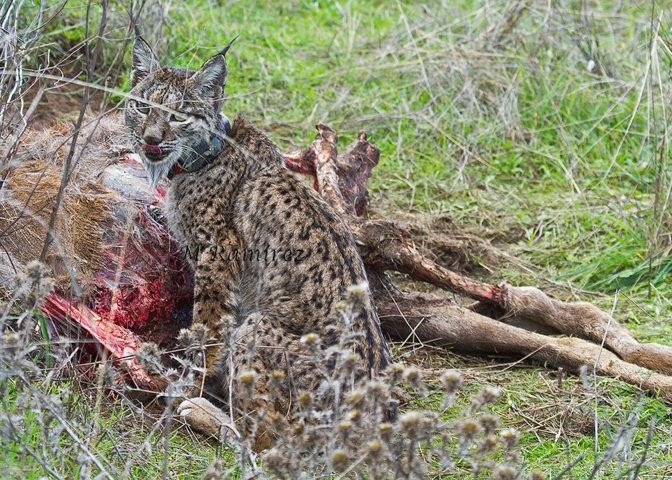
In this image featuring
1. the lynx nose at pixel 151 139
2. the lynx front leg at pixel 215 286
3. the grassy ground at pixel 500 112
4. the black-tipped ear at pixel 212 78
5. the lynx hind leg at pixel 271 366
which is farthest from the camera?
the grassy ground at pixel 500 112

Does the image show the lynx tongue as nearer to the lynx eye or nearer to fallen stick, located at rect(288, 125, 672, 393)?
the lynx eye

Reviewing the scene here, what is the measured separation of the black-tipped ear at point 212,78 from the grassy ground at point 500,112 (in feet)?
3.90

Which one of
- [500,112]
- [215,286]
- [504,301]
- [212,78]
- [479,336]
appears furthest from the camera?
[500,112]

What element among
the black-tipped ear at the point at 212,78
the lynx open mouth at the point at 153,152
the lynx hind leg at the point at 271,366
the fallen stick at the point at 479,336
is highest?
the black-tipped ear at the point at 212,78

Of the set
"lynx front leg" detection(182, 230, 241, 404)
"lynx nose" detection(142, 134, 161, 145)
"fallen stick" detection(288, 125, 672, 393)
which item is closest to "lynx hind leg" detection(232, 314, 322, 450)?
"lynx front leg" detection(182, 230, 241, 404)

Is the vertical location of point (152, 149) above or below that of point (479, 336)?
above

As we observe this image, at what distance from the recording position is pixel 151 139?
5.26 metres

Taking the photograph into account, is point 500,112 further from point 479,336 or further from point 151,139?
point 151,139

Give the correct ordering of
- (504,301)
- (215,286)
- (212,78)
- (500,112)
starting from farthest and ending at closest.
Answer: (500,112), (504,301), (212,78), (215,286)

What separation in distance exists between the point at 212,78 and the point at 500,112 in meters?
3.51

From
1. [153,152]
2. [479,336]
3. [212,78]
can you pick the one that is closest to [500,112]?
[479,336]

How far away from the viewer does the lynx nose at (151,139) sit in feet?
17.2

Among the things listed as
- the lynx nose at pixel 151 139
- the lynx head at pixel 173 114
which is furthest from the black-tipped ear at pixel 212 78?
the lynx nose at pixel 151 139

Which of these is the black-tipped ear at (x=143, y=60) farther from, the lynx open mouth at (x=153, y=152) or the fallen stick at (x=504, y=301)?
the fallen stick at (x=504, y=301)
